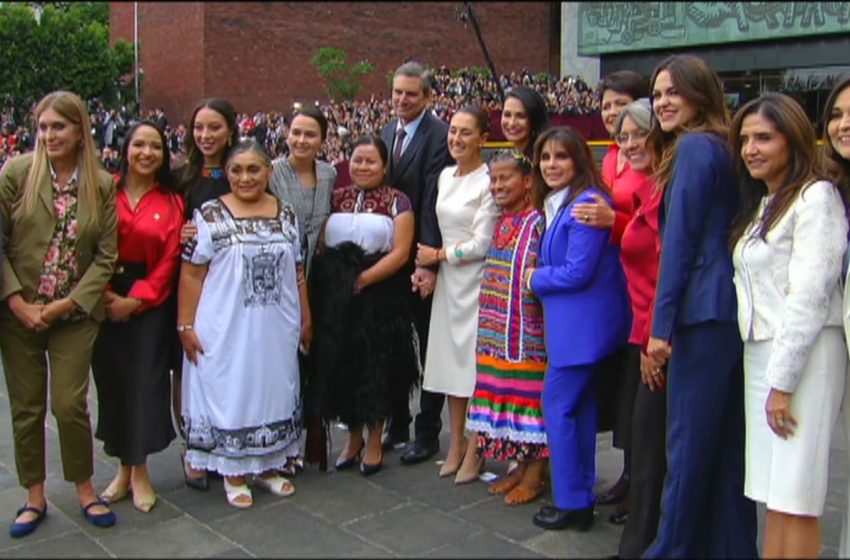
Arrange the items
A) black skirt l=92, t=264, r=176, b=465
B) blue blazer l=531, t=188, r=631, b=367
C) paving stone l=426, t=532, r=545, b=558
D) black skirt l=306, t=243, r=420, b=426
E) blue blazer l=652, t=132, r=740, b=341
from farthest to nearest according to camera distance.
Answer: black skirt l=306, t=243, r=420, b=426
black skirt l=92, t=264, r=176, b=465
blue blazer l=531, t=188, r=631, b=367
paving stone l=426, t=532, r=545, b=558
blue blazer l=652, t=132, r=740, b=341

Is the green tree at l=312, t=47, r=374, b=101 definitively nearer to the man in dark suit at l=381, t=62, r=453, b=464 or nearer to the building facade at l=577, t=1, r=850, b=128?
the building facade at l=577, t=1, r=850, b=128

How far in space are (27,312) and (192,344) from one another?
77cm

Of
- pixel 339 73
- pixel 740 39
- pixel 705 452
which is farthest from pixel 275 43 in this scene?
pixel 705 452

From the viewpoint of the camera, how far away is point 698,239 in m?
3.40

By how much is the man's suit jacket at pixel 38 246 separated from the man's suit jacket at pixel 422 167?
1686 mm

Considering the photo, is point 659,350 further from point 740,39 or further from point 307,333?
point 740,39

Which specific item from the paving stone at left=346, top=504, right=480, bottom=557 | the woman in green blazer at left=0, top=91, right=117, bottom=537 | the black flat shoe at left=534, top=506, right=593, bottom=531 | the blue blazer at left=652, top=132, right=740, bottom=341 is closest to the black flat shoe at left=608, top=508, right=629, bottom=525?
the black flat shoe at left=534, top=506, right=593, bottom=531

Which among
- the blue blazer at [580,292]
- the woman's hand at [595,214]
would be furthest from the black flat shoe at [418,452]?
the woman's hand at [595,214]

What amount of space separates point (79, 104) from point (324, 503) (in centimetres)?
224

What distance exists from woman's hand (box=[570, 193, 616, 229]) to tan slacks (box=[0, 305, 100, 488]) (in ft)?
7.50

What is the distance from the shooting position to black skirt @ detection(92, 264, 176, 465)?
451 cm

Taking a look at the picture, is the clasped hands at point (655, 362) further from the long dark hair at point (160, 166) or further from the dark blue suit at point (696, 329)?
the long dark hair at point (160, 166)

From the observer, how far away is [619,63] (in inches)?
1164

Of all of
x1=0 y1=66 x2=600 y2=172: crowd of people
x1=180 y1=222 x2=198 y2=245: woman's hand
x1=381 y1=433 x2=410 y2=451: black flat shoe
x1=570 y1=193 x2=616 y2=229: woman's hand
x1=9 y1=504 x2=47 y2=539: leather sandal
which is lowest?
x1=9 y1=504 x2=47 y2=539: leather sandal
